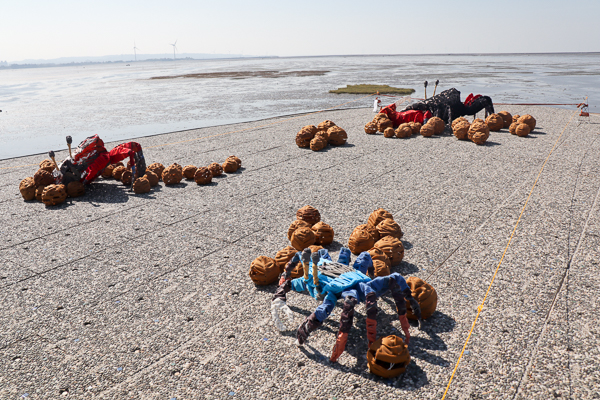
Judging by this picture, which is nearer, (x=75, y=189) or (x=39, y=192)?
(x=39, y=192)

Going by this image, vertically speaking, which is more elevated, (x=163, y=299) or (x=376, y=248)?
(x=376, y=248)

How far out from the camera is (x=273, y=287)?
233 inches

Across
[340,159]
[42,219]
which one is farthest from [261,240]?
[340,159]

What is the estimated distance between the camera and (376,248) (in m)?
6.31

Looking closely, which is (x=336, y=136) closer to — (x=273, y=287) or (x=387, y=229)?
(x=387, y=229)

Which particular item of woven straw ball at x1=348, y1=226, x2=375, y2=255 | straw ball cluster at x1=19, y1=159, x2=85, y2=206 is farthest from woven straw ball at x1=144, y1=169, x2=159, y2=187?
woven straw ball at x1=348, y1=226, x2=375, y2=255

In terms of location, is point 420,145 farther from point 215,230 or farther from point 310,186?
point 215,230

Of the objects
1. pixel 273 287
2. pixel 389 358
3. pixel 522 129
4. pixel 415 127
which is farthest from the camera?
pixel 415 127

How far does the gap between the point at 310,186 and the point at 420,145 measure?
6.34 meters

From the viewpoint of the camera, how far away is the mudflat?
13.8ft

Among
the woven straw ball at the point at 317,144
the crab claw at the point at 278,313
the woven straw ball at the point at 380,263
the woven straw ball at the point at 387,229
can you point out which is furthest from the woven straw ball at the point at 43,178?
the woven straw ball at the point at 380,263

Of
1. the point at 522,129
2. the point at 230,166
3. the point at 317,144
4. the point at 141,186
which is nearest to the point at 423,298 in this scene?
the point at 141,186

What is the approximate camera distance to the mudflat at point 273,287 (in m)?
4.19

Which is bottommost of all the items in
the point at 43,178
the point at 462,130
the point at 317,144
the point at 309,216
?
the point at 309,216
